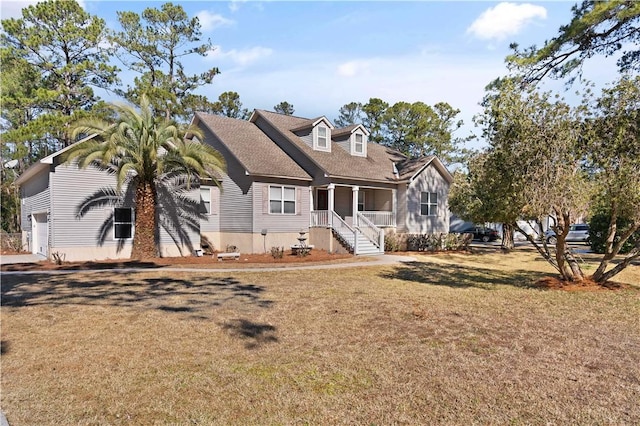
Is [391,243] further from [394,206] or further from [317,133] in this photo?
[317,133]

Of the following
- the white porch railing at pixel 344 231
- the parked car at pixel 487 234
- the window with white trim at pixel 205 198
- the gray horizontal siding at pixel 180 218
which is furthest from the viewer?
the parked car at pixel 487 234

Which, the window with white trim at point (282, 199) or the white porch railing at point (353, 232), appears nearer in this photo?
the white porch railing at point (353, 232)

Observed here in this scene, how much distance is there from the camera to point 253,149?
21953 mm

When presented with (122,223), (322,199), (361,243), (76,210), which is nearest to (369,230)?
(361,243)

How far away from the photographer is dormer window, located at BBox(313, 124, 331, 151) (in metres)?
23.6

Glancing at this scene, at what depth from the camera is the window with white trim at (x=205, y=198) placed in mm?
21047

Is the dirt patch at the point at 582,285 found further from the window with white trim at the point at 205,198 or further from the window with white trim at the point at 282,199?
the window with white trim at the point at 205,198

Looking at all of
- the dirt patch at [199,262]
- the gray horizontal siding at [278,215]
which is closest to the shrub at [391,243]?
the dirt patch at [199,262]

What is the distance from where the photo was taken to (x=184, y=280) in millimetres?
12391

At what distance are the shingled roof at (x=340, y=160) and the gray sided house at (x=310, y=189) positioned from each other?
0.08 m

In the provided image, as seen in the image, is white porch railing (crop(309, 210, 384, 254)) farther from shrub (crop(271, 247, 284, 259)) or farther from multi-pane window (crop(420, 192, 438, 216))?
multi-pane window (crop(420, 192, 438, 216))

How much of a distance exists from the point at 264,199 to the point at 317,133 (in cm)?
576

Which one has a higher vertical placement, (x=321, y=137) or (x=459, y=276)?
(x=321, y=137)

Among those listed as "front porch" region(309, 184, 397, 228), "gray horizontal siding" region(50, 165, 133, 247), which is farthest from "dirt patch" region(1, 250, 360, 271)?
"front porch" region(309, 184, 397, 228)
